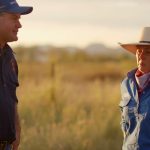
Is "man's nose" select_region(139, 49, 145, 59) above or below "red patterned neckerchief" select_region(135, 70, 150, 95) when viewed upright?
above

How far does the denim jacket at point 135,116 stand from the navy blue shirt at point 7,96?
3.44ft

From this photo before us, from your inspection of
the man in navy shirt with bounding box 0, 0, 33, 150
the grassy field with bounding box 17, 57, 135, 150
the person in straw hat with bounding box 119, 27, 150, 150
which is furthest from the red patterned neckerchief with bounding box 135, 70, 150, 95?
the grassy field with bounding box 17, 57, 135, 150

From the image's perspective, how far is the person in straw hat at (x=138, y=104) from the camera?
7.17 meters

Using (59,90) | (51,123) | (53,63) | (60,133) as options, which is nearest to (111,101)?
(59,90)

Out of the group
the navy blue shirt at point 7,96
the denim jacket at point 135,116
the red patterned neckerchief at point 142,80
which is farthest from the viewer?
the red patterned neckerchief at point 142,80

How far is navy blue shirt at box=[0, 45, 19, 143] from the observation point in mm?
6941

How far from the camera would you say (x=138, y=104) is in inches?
286

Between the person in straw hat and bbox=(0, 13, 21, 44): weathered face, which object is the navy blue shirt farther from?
the person in straw hat

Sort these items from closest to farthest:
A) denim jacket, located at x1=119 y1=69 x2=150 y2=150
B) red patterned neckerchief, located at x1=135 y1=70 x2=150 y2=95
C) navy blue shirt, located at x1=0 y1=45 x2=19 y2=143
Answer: navy blue shirt, located at x1=0 y1=45 x2=19 y2=143, denim jacket, located at x1=119 y1=69 x2=150 y2=150, red patterned neckerchief, located at x1=135 y1=70 x2=150 y2=95

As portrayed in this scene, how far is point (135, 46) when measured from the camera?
7.68 metres

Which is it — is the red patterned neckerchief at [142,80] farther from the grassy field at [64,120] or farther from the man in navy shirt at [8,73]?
the grassy field at [64,120]

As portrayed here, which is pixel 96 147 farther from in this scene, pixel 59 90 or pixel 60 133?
pixel 59 90

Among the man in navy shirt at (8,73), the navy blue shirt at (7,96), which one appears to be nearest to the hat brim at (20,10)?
the man in navy shirt at (8,73)

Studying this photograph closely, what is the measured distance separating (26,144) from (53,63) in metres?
11.4
